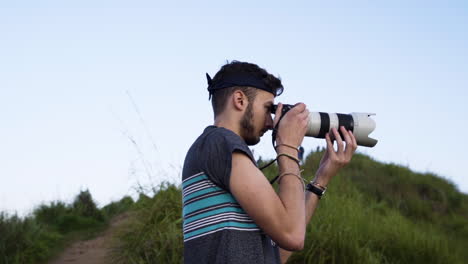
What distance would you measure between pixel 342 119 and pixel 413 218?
7177 millimetres

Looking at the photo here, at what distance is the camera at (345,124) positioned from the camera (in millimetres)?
2295

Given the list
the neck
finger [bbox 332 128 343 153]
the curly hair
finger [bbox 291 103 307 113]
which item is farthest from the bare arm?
the neck

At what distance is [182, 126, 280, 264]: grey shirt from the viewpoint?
187 centimetres

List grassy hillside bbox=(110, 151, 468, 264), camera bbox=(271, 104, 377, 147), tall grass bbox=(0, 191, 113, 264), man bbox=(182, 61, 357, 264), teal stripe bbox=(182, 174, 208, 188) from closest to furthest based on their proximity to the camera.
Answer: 1. man bbox=(182, 61, 357, 264)
2. teal stripe bbox=(182, 174, 208, 188)
3. camera bbox=(271, 104, 377, 147)
4. grassy hillside bbox=(110, 151, 468, 264)
5. tall grass bbox=(0, 191, 113, 264)

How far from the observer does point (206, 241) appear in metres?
1.91

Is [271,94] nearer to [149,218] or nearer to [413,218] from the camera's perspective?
[149,218]

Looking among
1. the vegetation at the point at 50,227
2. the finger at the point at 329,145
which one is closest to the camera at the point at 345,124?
the finger at the point at 329,145

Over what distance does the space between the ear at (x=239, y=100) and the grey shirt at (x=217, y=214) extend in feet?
0.48

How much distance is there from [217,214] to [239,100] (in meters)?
0.48

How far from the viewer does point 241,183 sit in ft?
6.01

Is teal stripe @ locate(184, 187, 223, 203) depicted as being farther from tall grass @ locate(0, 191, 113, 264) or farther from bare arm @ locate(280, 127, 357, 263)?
tall grass @ locate(0, 191, 113, 264)

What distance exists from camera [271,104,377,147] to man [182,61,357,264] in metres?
0.14

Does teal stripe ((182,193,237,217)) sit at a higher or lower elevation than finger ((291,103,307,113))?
lower

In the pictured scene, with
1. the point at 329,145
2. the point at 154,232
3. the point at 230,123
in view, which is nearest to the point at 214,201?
the point at 230,123
